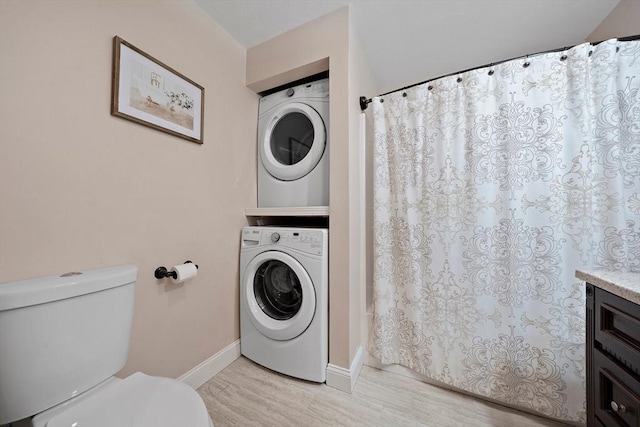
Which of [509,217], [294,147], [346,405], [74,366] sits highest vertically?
[294,147]

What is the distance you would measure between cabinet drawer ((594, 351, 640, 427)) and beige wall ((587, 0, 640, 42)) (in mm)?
1703

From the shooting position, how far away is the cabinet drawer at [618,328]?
0.61m

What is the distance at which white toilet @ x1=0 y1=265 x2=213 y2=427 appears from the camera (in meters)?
0.63

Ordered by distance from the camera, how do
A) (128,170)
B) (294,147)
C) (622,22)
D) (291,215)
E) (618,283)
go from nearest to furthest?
(618,283) → (128,170) → (622,22) → (291,215) → (294,147)

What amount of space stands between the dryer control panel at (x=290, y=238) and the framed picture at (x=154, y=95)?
0.68 metres

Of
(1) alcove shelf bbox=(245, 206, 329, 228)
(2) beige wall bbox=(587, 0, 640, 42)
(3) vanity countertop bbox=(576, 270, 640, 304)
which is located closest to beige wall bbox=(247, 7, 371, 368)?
(1) alcove shelf bbox=(245, 206, 329, 228)

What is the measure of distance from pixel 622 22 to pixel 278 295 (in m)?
2.65

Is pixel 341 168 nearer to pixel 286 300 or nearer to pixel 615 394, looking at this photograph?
pixel 286 300

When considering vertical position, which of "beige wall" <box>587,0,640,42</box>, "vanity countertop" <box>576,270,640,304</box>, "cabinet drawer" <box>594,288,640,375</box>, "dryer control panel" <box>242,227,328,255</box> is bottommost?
"cabinet drawer" <box>594,288,640,375</box>

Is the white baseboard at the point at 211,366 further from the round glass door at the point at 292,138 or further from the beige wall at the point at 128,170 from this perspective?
the round glass door at the point at 292,138

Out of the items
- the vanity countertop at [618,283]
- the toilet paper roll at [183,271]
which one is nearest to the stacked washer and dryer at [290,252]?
the toilet paper roll at [183,271]

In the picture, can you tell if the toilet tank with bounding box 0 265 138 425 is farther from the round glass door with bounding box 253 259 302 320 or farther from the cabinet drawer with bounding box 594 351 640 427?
the cabinet drawer with bounding box 594 351 640 427

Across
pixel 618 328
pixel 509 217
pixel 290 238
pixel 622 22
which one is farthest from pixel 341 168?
pixel 622 22

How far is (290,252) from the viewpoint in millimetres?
1396
